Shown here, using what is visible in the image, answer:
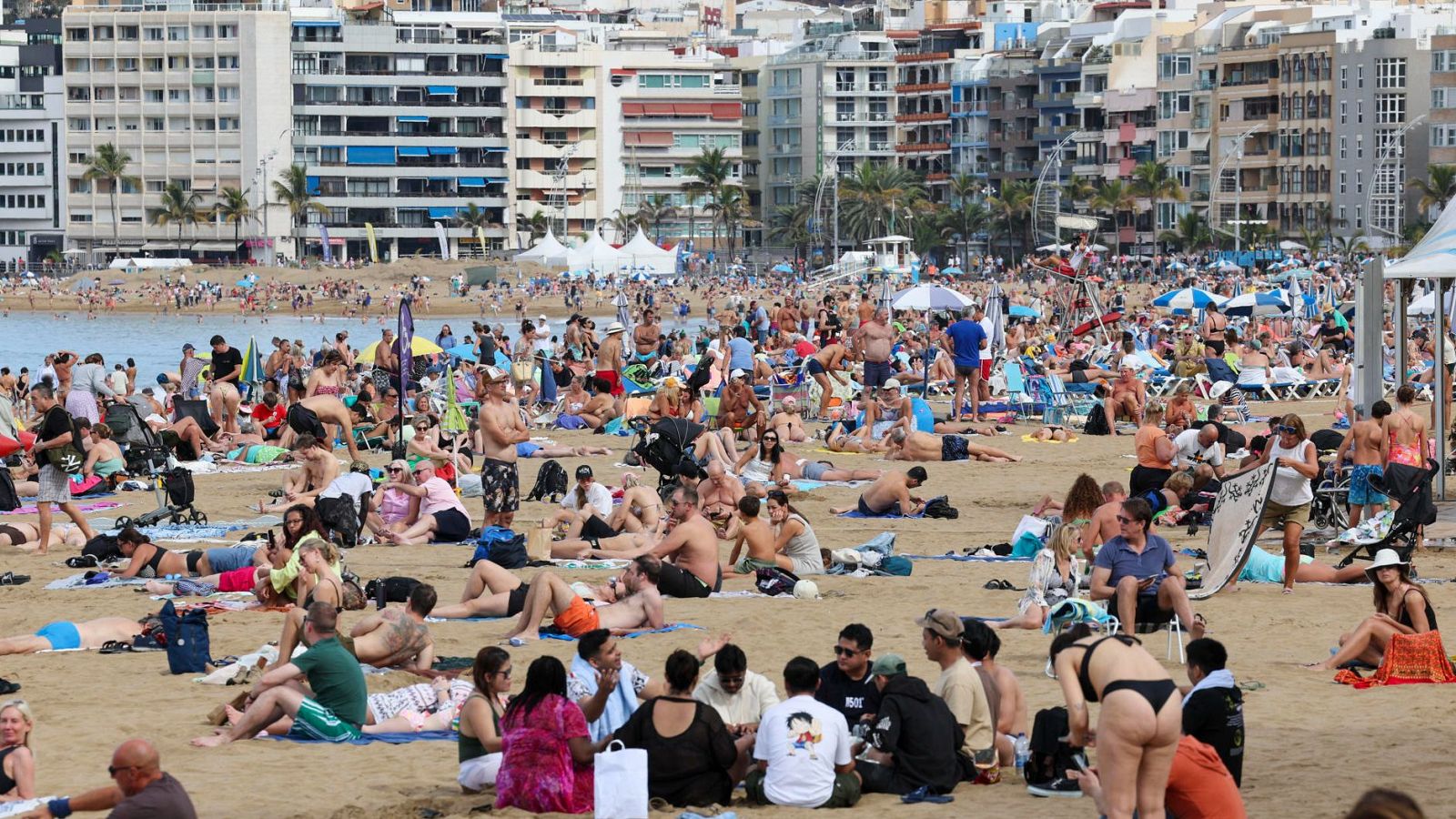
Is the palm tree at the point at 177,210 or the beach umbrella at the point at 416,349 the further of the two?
the palm tree at the point at 177,210

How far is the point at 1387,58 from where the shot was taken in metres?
86.1

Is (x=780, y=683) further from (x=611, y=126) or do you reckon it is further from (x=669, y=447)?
(x=611, y=126)

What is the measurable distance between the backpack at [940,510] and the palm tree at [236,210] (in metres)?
88.0

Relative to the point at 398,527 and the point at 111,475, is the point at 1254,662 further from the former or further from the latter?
the point at 111,475

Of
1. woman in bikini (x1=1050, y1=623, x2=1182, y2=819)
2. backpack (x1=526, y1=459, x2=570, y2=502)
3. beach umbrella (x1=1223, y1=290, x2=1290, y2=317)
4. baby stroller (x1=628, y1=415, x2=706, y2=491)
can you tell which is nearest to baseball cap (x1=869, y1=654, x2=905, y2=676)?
woman in bikini (x1=1050, y1=623, x2=1182, y2=819)

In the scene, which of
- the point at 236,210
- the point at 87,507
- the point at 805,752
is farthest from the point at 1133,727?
the point at 236,210

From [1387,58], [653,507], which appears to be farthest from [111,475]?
[1387,58]

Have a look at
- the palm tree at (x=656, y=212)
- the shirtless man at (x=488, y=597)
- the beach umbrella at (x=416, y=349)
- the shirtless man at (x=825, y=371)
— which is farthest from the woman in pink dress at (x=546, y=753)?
the palm tree at (x=656, y=212)

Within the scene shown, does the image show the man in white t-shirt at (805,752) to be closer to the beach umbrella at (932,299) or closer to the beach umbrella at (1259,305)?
the beach umbrella at (932,299)

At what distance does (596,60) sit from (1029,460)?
8664 centimetres

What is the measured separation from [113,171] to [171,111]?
172 inches

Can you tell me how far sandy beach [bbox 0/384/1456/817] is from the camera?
796cm

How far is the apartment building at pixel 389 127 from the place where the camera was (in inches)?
4011

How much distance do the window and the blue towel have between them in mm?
83171
